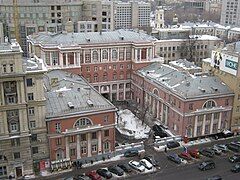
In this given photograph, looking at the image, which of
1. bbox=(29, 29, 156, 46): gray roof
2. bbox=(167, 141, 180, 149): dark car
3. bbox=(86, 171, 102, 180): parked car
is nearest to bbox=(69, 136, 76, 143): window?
bbox=(86, 171, 102, 180): parked car

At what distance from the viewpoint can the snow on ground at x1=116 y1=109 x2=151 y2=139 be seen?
7667 centimetres

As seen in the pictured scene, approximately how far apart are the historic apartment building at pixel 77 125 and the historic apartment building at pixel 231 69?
2979cm

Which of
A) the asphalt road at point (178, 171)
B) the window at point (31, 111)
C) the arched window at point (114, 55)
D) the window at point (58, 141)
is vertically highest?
the arched window at point (114, 55)

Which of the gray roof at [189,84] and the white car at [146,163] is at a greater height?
the gray roof at [189,84]

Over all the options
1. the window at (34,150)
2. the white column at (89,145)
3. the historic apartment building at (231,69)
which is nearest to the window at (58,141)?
the window at (34,150)

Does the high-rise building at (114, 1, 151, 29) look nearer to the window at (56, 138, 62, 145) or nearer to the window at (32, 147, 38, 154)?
the window at (56, 138, 62, 145)

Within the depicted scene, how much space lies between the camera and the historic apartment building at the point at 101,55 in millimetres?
87625

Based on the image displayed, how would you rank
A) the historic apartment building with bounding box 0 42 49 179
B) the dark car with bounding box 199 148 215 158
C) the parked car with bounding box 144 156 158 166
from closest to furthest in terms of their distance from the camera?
the historic apartment building with bounding box 0 42 49 179, the parked car with bounding box 144 156 158 166, the dark car with bounding box 199 148 215 158

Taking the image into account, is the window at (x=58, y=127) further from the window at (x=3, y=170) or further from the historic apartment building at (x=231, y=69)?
the historic apartment building at (x=231, y=69)

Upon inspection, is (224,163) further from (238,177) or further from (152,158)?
(152,158)

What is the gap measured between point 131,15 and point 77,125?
130 meters

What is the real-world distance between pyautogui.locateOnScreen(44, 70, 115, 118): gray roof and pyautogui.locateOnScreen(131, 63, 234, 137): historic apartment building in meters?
16.7

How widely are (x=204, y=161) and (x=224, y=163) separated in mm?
3830

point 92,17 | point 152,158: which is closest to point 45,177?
point 152,158
